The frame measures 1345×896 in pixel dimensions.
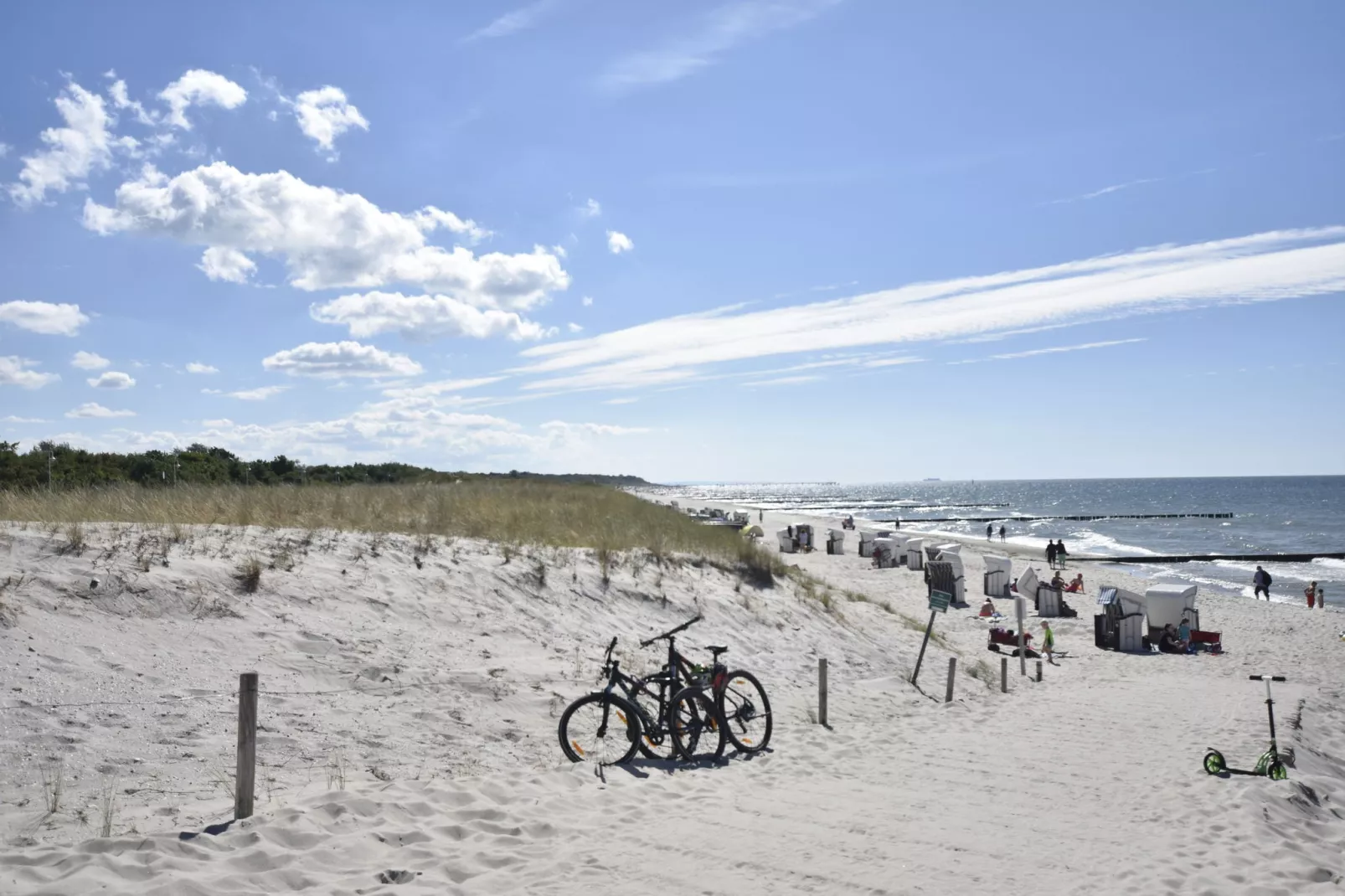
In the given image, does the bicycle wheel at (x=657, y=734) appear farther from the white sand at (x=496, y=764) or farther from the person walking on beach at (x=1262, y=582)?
the person walking on beach at (x=1262, y=582)

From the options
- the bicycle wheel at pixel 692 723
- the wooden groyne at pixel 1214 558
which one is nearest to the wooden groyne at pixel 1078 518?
the wooden groyne at pixel 1214 558

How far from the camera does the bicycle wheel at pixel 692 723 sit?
9008 mm

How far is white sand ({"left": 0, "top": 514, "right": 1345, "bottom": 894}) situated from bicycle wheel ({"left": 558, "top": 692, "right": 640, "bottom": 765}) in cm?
28

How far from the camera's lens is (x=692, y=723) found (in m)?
9.14

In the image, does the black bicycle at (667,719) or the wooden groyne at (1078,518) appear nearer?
the black bicycle at (667,719)

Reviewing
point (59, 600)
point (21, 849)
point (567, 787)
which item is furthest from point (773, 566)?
point (21, 849)

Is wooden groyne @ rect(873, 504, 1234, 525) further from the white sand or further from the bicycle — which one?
the bicycle

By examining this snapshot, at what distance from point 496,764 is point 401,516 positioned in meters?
9.74

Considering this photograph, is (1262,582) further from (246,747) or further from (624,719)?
(246,747)

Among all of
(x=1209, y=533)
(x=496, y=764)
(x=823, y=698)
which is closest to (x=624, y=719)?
(x=496, y=764)

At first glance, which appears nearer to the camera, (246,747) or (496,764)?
(246,747)

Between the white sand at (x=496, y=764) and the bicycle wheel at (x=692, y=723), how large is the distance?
1.05ft

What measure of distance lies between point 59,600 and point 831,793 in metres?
8.10

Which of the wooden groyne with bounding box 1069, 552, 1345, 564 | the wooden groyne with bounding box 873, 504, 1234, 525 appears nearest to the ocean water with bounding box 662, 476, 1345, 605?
the wooden groyne with bounding box 873, 504, 1234, 525
